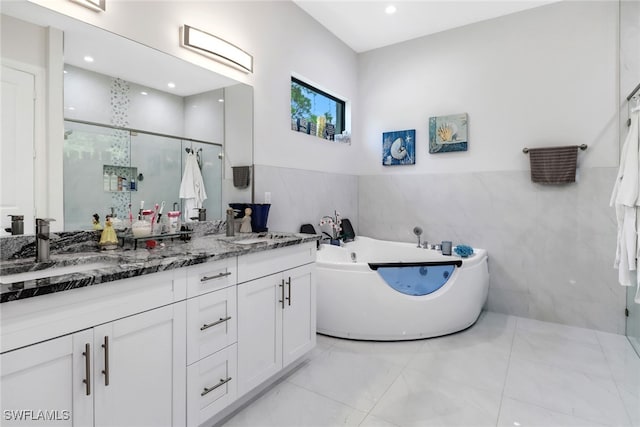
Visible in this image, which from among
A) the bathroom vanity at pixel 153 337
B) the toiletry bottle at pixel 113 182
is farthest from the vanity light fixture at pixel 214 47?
the bathroom vanity at pixel 153 337

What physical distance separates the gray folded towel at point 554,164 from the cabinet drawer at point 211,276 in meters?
2.79

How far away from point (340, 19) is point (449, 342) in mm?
3126

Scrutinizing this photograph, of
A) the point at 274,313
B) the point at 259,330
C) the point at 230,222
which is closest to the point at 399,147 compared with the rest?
the point at 230,222

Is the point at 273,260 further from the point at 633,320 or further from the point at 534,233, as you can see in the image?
the point at 633,320

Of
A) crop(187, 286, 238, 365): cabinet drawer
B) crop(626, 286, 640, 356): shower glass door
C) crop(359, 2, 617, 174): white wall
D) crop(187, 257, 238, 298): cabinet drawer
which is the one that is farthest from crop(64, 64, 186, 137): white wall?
crop(626, 286, 640, 356): shower glass door

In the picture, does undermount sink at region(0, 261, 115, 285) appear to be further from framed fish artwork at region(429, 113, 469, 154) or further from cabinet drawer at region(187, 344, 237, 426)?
framed fish artwork at region(429, 113, 469, 154)

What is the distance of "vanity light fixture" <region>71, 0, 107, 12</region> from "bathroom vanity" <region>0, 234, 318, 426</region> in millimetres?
1251

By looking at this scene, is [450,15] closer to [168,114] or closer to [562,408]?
[168,114]

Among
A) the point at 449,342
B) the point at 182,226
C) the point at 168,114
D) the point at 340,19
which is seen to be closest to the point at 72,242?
the point at 182,226

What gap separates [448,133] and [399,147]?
542 mm

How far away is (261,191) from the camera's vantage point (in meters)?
2.77

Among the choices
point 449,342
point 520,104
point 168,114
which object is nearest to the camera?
point 168,114

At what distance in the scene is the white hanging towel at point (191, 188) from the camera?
7.28 feet

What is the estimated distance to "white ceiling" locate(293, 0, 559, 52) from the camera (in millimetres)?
3059
